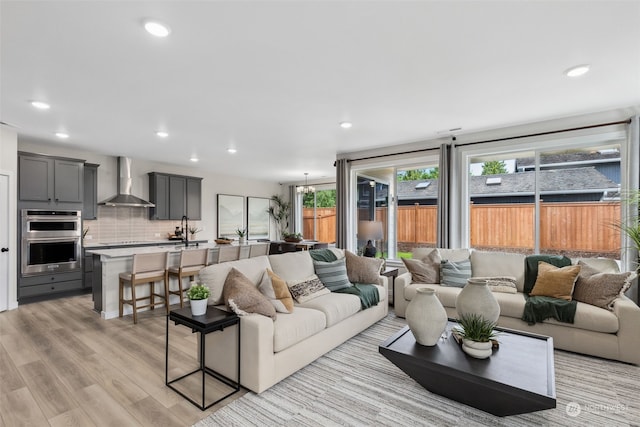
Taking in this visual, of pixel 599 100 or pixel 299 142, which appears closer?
pixel 599 100

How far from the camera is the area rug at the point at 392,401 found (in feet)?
6.81

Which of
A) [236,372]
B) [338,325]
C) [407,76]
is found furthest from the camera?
[338,325]

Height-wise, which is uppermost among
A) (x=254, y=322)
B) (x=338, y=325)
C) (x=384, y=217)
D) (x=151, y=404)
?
(x=384, y=217)

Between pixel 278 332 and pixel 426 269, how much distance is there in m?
2.51

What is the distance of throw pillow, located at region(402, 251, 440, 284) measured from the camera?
4.17 m

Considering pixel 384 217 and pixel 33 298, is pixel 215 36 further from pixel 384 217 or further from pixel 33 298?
pixel 33 298

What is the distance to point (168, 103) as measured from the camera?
3457mm

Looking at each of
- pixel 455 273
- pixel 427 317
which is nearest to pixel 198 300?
pixel 427 317

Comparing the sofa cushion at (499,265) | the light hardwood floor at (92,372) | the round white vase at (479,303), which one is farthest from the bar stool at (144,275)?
the sofa cushion at (499,265)

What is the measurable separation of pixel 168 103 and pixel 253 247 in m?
2.94

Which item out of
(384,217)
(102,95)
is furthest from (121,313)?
(384,217)

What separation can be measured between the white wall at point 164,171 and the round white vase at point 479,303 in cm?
648

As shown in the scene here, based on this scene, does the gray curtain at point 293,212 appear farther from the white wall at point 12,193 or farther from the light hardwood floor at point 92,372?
the white wall at point 12,193

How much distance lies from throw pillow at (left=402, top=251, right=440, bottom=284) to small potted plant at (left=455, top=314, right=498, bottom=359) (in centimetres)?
180
